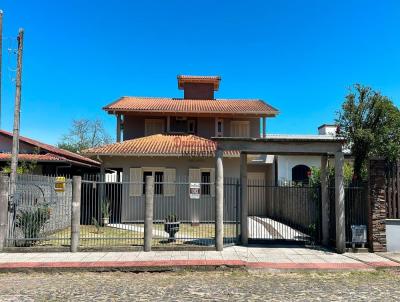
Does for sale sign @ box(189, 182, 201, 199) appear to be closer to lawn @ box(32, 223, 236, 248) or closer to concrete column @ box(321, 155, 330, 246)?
lawn @ box(32, 223, 236, 248)

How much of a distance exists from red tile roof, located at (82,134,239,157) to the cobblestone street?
9.58 meters

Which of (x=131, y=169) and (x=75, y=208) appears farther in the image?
(x=131, y=169)

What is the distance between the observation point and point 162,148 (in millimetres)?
19781

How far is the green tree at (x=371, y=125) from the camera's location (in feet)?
41.0

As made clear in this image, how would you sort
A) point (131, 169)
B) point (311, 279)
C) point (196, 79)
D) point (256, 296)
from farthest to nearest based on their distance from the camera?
1. point (196, 79)
2. point (131, 169)
3. point (311, 279)
4. point (256, 296)

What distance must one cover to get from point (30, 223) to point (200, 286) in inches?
252

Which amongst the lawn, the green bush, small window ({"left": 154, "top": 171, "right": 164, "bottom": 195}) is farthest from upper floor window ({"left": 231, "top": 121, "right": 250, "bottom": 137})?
the green bush

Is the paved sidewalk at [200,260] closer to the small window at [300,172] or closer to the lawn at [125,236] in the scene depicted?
the lawn at [125,236]

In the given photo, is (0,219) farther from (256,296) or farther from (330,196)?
(330,196)

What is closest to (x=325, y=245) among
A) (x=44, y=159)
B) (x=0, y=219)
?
(x=0, y=219)

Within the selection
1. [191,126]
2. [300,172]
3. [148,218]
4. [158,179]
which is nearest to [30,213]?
[148,218]

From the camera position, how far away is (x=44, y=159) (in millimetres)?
17312

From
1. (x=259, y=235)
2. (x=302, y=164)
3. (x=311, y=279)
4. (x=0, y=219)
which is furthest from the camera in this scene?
(x=302, y=164)

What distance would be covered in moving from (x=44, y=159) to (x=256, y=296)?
1273cm
